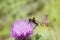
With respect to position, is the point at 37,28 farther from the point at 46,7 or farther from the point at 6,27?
the point at 46,7

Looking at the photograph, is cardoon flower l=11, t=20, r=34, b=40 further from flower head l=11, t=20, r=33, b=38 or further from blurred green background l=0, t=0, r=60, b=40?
blurred green background l=0, t=0, r=60, b=40

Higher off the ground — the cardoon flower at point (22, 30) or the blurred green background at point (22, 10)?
the blurred green background at point (22, 10)

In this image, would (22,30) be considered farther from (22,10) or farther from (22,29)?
(22,10)

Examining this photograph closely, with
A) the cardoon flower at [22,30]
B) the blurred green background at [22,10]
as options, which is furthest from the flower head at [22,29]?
the blurred green background at [22,10]

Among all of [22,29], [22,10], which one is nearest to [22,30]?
[22,29]

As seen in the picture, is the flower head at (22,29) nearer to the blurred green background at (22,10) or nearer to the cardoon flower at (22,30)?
the cardoon flower at (22,30)

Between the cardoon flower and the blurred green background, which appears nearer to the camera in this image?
the cardoon flower

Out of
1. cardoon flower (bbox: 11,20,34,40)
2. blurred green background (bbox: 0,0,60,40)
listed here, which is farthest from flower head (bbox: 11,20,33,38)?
blurred green background (bbox: 0,0,60,40)

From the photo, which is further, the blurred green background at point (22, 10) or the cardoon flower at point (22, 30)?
the blurred green background at point (22, 10)
